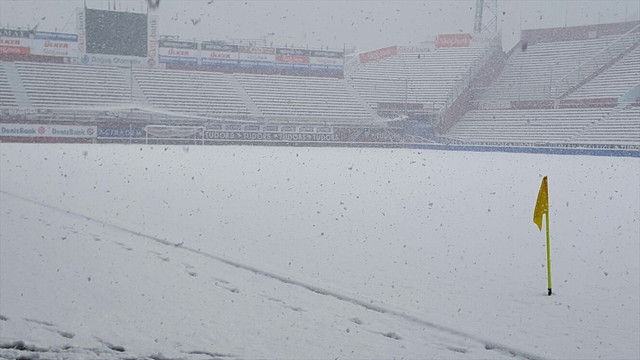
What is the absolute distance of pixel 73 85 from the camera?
40.9 m

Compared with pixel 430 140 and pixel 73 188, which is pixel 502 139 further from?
pixel 73 188

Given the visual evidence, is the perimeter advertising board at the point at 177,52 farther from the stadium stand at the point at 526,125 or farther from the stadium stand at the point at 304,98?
the stadium stand at the point at 526,125

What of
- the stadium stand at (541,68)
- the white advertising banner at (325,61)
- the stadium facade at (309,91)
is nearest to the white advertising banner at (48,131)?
the stadium facade at (309,91)

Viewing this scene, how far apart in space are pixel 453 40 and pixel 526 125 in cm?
1555

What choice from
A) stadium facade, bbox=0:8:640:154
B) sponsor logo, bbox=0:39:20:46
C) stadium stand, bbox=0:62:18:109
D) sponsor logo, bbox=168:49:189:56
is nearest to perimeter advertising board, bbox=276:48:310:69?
stadium facade, bbox=0:8:640:154

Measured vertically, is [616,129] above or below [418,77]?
below

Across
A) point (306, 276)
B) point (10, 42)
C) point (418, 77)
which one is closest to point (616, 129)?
point (418, 77)

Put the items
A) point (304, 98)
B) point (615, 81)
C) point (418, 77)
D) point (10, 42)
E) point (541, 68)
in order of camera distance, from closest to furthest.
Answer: point (615, 81), point (10, 42), point (304, 98), point (541, 68), point (418, 77)

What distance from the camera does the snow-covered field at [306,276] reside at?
4312mm

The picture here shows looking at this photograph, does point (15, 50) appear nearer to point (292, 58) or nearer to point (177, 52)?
point (177, 52)

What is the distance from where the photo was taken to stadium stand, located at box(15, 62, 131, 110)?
3878 centimetres

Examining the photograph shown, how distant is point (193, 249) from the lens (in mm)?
7035

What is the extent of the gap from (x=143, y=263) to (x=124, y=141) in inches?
1133

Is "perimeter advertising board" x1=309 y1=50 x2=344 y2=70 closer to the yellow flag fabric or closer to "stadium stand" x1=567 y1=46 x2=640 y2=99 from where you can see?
Answer: "stadium stand" x1=567 y1=46 x2=640 y2=99
